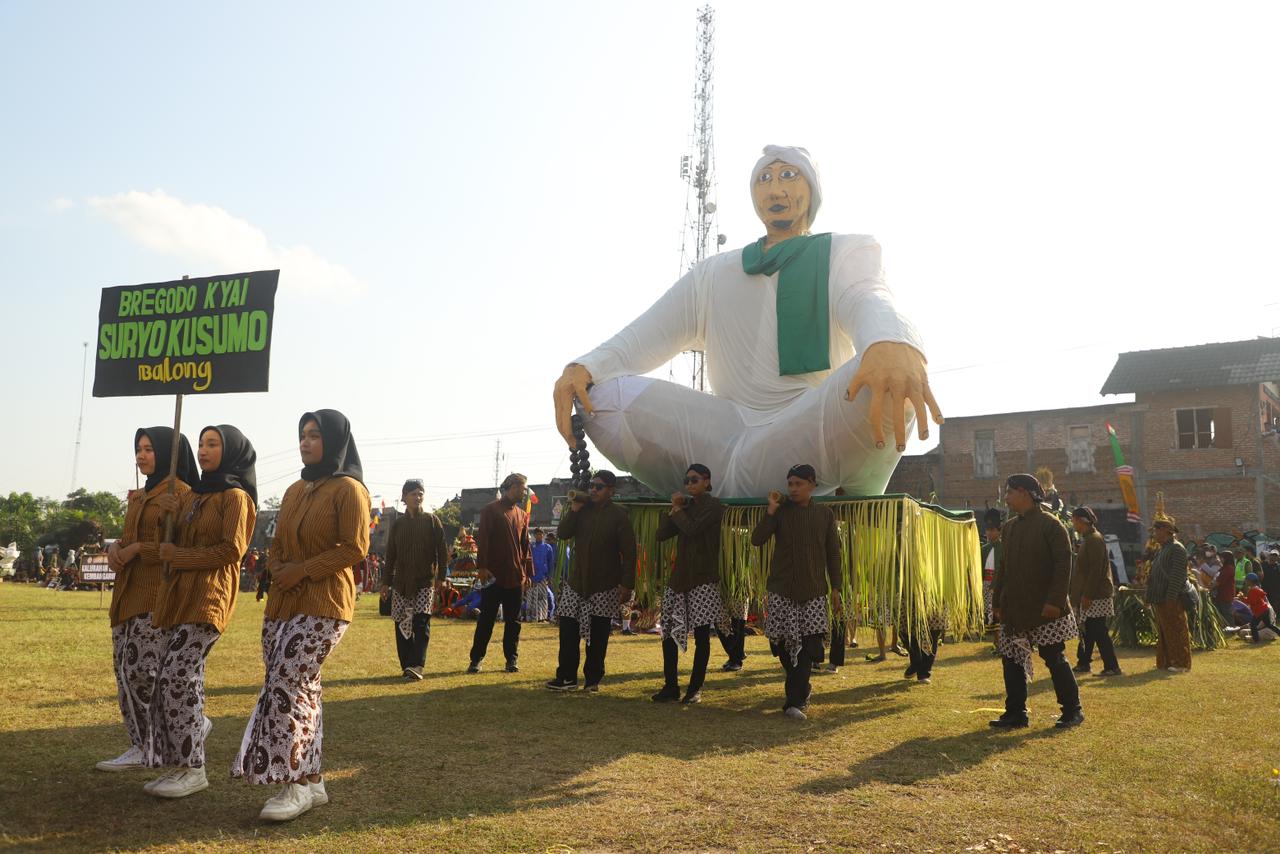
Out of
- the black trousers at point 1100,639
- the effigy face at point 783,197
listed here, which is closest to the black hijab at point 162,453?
the effigy face at point 783,197

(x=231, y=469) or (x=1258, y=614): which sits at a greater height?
(x=231, y=469)

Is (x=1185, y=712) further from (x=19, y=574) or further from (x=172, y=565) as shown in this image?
(x=19, y=574)

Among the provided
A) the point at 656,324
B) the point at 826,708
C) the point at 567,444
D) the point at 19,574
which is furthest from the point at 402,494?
the point at 19,574

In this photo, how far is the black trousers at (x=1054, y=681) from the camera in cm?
539

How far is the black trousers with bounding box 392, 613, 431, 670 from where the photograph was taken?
23.7 feet

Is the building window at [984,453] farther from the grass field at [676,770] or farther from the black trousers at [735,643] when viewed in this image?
the black trousers at [735,643]

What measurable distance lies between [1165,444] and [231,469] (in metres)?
26.3

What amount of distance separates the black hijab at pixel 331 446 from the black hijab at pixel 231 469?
49 centimetres

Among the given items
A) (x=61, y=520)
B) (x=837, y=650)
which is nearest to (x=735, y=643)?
(x=837, y=650)

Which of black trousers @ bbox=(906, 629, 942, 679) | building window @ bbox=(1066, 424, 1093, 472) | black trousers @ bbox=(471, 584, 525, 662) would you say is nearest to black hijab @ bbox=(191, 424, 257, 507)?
black trousers @ bbox=(471, 584, 525, 662)

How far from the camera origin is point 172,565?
3887 millimetres

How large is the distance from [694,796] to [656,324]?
10.9ft

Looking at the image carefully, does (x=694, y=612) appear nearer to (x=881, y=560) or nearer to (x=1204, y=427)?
(x=881, y=560)

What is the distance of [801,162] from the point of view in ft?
20.0
